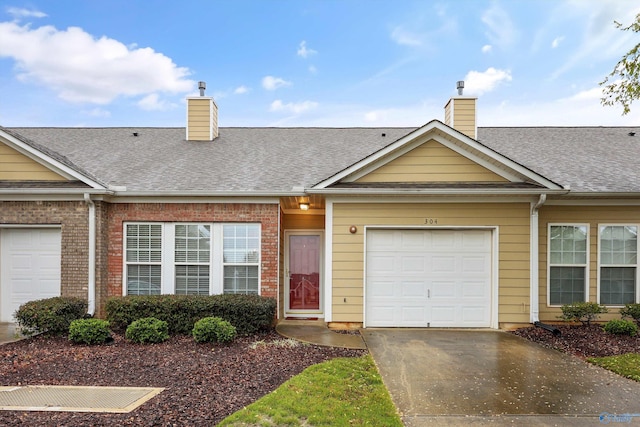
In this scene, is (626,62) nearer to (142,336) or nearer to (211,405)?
(211,405)

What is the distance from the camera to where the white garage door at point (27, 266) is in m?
8.66

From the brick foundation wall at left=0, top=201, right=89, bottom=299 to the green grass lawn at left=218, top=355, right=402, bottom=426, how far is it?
19.9 ft

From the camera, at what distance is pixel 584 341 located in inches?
291

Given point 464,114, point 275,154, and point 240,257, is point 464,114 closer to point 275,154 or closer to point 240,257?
point 275,154

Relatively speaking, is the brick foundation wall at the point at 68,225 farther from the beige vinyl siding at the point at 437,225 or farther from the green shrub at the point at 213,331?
the beige vinyl siding at the point at 437,225

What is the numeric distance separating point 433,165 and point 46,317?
8.70 metres

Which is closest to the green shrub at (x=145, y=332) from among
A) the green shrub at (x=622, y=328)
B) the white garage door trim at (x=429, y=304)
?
the white garage door trim at (x=429, y=304)

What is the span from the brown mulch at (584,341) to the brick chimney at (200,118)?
10490 mm

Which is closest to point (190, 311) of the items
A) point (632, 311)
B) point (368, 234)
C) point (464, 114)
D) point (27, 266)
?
point (368, 234)

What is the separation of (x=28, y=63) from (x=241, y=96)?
32.5ft

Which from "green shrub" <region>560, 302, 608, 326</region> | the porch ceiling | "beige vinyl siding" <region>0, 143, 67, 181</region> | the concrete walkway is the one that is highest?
"beige vinyl siding" <region>0, 143, 67, 181</region>

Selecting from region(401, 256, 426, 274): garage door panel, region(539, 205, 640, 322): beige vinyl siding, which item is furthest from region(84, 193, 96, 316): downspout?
region(539, 205, 640, 322): beige vinyl siding

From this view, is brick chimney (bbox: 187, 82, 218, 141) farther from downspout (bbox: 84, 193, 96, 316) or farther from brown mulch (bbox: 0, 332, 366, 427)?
brown mulch (bbox: 0, 332, 366, 427)

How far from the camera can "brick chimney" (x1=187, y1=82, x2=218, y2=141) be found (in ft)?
40.1
